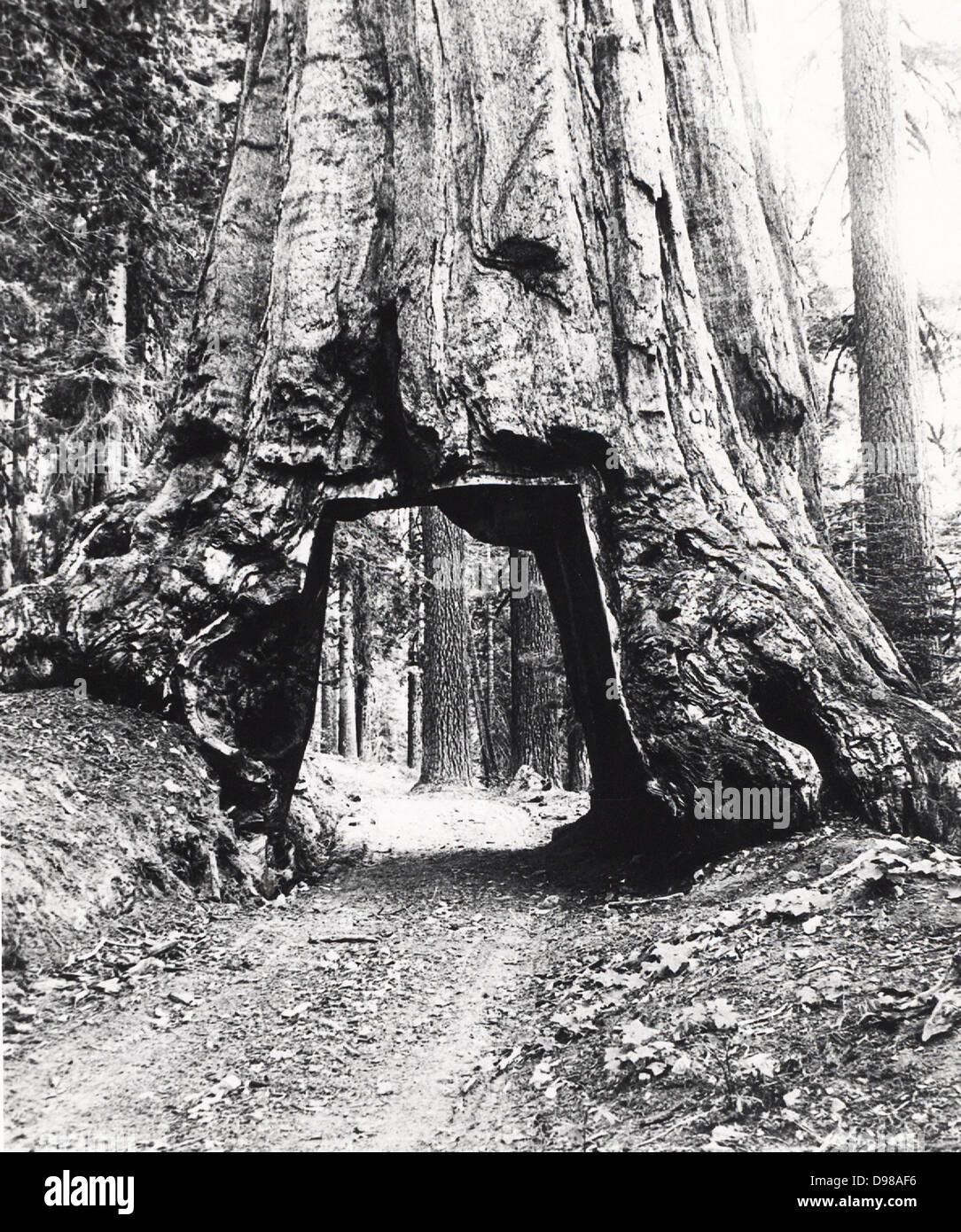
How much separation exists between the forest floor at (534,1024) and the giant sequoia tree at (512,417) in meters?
0.96

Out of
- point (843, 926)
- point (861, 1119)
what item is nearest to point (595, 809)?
point (843, 926)

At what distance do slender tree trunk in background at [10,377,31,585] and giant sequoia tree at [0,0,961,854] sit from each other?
18.7 feet

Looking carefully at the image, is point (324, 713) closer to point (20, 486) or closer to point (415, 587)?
point (415, 587)

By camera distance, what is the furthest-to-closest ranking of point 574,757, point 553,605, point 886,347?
point 574,757
point 886,347
point 553,605

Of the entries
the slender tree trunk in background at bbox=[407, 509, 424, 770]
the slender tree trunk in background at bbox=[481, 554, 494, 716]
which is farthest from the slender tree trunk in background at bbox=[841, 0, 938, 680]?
the slender tree trunk in background at bbox=[481, 554, 494, 716]

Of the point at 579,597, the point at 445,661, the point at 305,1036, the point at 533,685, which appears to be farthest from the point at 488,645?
the point at 305,1036

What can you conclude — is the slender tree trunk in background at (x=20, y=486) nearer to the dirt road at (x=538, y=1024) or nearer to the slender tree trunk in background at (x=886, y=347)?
the dirt road at (x=538, y=1024)

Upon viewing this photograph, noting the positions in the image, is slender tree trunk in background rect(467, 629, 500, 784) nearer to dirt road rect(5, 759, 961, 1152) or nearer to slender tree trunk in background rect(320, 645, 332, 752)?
slender tree trunk in background rect(320, 645, 332, 752)

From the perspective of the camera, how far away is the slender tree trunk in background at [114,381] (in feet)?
32.2

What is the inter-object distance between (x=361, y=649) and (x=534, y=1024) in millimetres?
14475

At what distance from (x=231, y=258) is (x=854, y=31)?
7615 millimetres

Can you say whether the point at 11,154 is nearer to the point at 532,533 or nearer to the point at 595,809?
the point at 532,533

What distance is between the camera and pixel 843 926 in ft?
12.3

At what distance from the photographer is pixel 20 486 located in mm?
11602
